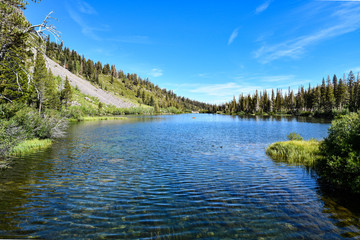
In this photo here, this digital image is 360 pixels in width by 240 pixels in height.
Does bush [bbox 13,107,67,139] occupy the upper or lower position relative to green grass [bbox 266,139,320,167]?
upper

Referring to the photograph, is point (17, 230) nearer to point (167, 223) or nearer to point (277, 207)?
point (167, 223)

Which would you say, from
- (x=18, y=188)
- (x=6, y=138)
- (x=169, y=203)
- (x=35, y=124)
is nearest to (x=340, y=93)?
(x=169, y=203)

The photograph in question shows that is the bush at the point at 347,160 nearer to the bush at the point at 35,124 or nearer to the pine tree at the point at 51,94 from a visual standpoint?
the bush at the point at 35,124

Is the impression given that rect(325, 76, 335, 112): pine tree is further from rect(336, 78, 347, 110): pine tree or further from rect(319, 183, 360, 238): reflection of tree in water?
rect(319, 183, 360, 238): reflection of tree in water

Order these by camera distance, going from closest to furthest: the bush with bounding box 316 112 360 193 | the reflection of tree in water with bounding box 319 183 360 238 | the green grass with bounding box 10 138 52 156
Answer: the reflection of tree in water with bounding box 319 183 360 238 < the bush with bounding box 316 112 360 193 < the green grass with bounding box 10 138 52 156

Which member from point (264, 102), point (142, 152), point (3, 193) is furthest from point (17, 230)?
point (264, 102)

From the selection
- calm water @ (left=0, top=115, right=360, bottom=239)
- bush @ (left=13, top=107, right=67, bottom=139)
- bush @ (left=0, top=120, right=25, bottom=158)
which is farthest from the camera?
bush @ (left=13, top=107, right=67, bottom=139)

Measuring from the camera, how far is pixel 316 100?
128 metres

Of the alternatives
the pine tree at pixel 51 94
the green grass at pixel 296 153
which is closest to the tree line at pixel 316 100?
the green grass at pixel 296 153

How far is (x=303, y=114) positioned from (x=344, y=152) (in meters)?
135

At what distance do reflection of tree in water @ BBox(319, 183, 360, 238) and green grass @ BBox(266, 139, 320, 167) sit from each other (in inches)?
282

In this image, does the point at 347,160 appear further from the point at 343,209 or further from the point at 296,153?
the point at 296,153

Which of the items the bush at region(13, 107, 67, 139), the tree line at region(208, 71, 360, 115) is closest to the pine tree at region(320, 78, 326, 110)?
the tree line at region(208, 71, 360, 115)

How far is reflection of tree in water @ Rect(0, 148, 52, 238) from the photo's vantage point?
826 cm
